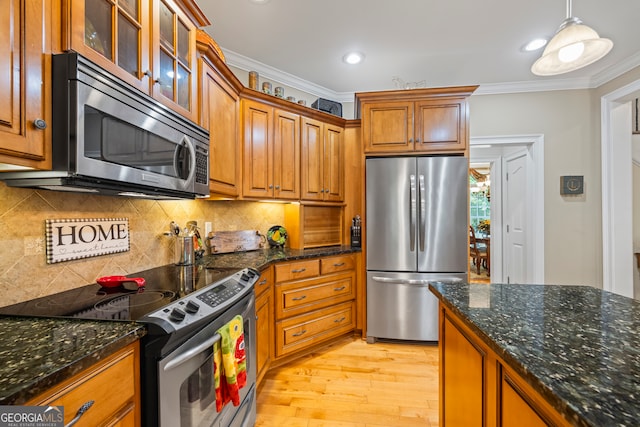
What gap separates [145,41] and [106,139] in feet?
1.84

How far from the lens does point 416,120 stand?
9.41 ft

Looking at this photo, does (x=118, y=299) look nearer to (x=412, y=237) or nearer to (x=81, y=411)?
(x=81, y=411)

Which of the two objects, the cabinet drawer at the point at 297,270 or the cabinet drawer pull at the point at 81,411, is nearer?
the cabinet drawer pull at the point at 81,411

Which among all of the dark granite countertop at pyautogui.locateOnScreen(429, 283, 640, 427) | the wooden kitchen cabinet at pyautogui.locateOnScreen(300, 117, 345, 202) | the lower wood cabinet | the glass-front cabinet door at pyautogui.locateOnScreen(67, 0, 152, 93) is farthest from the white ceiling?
the lower wood cabinet

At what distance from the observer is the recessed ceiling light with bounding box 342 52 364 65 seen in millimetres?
2776

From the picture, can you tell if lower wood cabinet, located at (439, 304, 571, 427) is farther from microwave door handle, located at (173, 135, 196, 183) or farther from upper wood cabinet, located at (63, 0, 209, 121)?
upper wood cabinet, located at (63, 0, 209, 121)

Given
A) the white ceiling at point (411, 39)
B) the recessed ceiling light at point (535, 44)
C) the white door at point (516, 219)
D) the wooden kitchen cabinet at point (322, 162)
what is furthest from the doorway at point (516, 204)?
the wooden kitchen cabinet at point (322, 162)

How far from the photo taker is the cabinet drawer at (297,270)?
7.73 feet

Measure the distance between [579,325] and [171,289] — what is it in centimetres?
157

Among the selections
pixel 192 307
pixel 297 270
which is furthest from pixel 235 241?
pixel 192 307

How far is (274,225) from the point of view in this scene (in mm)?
3078

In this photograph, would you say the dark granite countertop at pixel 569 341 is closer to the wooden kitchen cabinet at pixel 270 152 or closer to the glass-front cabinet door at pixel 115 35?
the glass-front cabinet door at pixel 115 35

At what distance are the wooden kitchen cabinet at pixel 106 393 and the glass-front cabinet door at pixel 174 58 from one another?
114cm

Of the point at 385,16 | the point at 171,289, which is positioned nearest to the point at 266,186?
the point at 171,289
